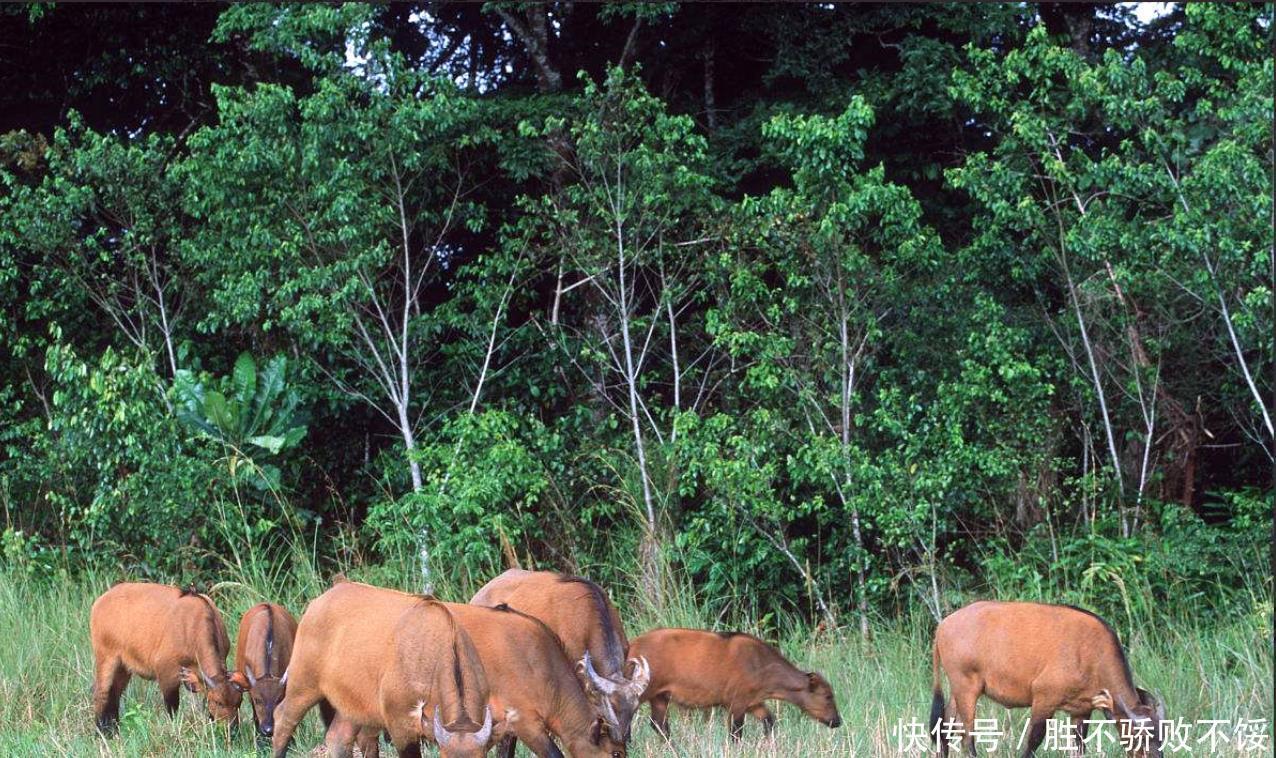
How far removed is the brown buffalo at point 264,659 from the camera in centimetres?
775

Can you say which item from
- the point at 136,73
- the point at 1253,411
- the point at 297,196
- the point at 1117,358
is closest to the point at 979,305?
the point at 1117,358

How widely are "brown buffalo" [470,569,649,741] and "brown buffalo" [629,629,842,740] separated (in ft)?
1.66

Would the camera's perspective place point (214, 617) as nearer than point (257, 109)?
Yes

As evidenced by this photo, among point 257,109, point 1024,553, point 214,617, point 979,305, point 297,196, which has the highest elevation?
point 257,109

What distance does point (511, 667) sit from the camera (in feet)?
22.1

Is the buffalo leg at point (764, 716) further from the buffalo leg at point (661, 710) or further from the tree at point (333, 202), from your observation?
the tree at point (333, 202)

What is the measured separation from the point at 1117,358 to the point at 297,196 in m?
7.88

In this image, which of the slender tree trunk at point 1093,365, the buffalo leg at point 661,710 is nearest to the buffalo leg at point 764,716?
the buffalo leg at point 661,710

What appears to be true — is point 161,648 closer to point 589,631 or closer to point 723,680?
point 589,631

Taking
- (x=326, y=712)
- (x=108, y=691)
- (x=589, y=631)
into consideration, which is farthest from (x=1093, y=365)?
(x=108, y=691)

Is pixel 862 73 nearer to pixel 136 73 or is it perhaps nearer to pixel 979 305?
pixel 979 305

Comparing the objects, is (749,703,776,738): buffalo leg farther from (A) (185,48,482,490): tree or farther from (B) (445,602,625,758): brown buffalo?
(A) (185,48,482,490): tree

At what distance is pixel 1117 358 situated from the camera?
41.5 ft

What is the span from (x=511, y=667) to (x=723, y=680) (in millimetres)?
2284
